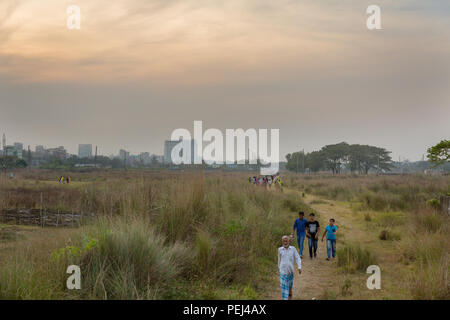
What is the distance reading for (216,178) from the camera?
55.0 ft

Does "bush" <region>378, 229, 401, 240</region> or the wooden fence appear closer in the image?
"bush" <region>378, 229, 401, 240</region>

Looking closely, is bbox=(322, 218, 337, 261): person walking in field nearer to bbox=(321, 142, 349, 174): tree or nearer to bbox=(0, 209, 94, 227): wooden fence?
bbox=(0, 209, 94, 227): wooden fence

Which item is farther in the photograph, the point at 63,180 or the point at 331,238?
the point at 63,180

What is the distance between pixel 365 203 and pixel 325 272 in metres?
16.8

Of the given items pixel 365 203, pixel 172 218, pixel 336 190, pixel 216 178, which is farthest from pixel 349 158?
pixel 172 218

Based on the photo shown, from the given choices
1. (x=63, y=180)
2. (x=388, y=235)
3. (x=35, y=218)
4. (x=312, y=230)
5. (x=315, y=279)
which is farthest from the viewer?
(x=63, y=180)

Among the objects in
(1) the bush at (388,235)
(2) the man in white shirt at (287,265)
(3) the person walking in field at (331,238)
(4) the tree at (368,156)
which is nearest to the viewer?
(2) the man in white shirt at (287,265)

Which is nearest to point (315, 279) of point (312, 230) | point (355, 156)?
point (312, 230)

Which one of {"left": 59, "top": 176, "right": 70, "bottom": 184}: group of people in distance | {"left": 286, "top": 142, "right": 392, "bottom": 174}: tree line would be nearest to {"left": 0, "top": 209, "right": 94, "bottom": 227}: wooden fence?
{"left": 59, "top": 176, "right": 70, "bottom": 184}: group of people in distance

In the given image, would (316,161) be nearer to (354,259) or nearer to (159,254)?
(354,259)

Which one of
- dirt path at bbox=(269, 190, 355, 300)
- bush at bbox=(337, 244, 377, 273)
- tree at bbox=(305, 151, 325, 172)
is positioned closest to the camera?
dirt path at bbox=(269, 190, 355, 300)

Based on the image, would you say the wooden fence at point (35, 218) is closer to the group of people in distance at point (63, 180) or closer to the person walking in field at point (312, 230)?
the person walking in field at point (312, 230)

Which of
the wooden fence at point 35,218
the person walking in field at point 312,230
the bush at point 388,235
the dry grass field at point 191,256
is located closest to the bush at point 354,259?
the dry grass field at point 191,256
